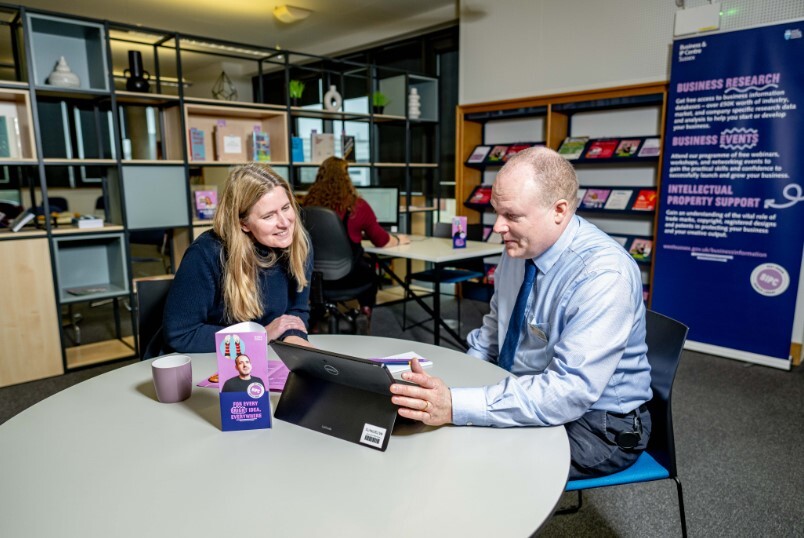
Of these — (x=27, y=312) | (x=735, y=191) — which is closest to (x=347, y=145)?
(x=27, y=312)

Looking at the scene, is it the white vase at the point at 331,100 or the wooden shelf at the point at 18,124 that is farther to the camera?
the white vase at the point at 331,100

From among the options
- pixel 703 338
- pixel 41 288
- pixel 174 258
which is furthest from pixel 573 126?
pixel 41 288

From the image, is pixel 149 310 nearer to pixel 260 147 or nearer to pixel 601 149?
pixel 260 147

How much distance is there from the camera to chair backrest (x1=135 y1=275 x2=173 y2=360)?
175cm

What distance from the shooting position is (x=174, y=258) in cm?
423

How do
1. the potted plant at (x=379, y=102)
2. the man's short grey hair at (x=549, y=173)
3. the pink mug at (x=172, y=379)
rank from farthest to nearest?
1. the potted plant at (x=379, y=102)
2. the man's short grey hair at (x=549, y=173)
3. the pink mug at (x=172, y=379)

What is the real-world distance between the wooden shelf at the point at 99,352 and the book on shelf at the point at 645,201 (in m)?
3.88

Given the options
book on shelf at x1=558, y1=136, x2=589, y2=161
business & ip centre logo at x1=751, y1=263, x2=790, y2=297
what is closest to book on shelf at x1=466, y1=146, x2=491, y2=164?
book on shelf at x1=558, y1=136, x2=589, y2=161

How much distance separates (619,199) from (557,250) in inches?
129

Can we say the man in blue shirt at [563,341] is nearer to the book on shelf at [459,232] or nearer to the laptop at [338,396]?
the laptop at [338,396]

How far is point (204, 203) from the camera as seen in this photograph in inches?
164

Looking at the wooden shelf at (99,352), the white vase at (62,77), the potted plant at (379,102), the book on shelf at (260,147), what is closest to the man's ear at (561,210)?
the white vase at (62,77)

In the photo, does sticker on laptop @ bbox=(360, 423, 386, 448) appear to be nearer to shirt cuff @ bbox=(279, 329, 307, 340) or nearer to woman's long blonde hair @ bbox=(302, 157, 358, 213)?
shirt cuff @ bbox=(279, 329, 307, 340)

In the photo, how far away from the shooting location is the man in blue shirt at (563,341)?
112 cm
